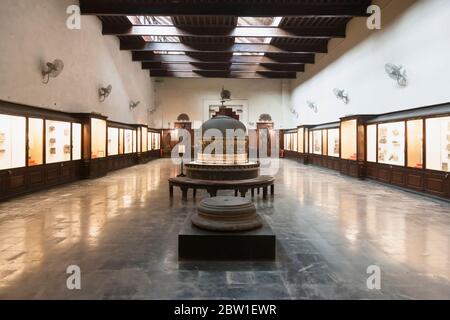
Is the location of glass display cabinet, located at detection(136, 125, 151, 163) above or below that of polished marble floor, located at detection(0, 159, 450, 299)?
above

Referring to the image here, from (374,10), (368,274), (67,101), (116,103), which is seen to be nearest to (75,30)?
(67,101)

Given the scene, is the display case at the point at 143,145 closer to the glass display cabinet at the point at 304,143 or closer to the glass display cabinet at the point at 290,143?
the glass display cabinet at the point at 304,143

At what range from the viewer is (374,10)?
10383 millimetres

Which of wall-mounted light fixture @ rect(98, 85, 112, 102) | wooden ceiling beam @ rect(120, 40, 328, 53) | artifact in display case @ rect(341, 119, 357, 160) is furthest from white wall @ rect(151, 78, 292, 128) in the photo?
artifact in display case @ rect(341, 119, 357, 160)

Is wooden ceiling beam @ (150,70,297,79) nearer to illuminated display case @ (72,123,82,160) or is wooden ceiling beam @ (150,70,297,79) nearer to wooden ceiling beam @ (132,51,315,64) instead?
wooden ceiling beam @ (132,51,315,64)

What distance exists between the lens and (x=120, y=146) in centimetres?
1470

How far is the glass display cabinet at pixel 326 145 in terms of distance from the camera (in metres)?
13.9

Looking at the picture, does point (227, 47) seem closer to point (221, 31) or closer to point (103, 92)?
point (221, 31)

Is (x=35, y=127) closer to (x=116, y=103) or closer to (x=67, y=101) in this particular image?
(x=67, y=101)

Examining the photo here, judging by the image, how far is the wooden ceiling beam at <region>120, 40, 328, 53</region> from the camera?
15.4 metres

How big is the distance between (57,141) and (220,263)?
325 inches

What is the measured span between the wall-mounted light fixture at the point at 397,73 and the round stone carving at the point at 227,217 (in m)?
7.79

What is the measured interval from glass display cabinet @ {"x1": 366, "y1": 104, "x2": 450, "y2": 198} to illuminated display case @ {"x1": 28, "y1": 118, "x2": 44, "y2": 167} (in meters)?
11.2

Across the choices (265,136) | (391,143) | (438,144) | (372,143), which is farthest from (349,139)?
(265,136)
